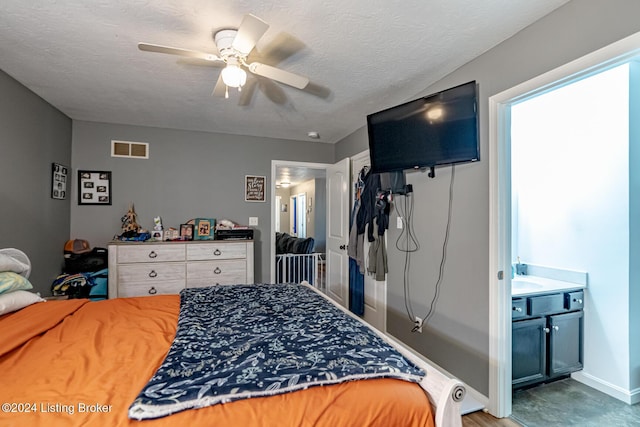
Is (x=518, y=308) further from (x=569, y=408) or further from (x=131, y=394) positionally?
(x=131, y=394)

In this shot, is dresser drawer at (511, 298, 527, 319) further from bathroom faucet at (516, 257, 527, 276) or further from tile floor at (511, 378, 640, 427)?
bathroom faucet at (516, 257, 527, 276)

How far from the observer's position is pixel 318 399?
1021mm

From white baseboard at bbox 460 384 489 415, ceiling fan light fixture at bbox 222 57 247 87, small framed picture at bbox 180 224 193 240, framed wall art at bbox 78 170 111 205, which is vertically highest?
ceiling fan light fixture at bbox 222 57 247 87

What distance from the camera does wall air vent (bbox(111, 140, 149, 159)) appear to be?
11.8ft

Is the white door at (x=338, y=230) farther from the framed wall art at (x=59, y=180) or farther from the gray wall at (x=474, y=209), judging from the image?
the framed wall art at (x=59, y=180)

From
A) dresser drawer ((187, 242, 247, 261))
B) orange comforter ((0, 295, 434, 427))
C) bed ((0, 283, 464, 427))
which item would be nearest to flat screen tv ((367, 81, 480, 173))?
bed ((0, 283, 464, 427))

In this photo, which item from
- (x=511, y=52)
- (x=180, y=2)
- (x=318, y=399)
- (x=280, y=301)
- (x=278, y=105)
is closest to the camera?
(x=318, y=399)

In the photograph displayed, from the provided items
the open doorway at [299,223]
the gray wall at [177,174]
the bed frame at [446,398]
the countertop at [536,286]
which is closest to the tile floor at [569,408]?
the countertop at [536,286]

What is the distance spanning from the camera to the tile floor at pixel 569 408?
6.32ft

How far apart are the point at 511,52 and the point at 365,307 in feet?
9.21

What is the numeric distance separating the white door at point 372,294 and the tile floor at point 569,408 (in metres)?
1.29

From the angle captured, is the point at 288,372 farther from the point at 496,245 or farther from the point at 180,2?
the point at 180,2

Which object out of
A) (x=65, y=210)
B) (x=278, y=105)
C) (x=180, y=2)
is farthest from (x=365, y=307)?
(x=65, y=210)

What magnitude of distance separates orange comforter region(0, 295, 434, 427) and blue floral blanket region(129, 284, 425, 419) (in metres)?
0.04
